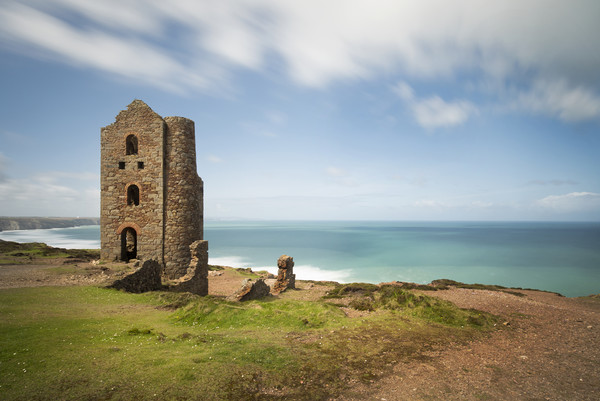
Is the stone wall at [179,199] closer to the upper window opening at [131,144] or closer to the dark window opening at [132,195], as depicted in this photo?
the dark window opening at [132,195]

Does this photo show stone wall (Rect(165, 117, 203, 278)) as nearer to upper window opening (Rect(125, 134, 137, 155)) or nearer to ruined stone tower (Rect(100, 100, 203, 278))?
ruined stone tower (Rect(100, 100, 203, 278))

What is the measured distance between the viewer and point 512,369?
820 cm

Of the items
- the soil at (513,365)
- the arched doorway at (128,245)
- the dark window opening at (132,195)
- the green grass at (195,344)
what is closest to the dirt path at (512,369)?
the soil at (513,365)

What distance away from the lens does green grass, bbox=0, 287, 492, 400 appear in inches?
249

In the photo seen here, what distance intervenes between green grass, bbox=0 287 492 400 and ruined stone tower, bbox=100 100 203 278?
Answer: 746 cm

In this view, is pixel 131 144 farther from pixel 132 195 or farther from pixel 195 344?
pixel 195 344

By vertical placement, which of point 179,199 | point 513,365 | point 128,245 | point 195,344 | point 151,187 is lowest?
point 513,365

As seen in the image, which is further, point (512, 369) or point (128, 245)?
point (128, 245)

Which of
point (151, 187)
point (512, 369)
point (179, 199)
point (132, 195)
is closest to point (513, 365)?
point (512, 369)

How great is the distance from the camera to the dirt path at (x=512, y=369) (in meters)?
6.89

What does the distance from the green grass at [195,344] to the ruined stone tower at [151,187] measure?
746 cm

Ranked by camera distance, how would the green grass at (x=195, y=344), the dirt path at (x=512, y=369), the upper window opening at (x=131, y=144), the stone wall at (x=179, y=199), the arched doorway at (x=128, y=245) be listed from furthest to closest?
the upper window opening at (x=131, y=144)
the arched doorway at (x=128, y=245)
the stone wall at (x=179, y=199)
the dirt path at (x=512, y=369)
the green grass at (x=195, y=344)

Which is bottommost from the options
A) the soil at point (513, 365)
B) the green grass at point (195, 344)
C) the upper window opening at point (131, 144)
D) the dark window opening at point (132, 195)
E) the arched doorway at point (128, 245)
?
the soil at point (513, 365)

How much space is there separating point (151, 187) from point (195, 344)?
15930 millimetres
